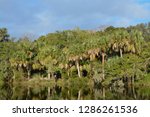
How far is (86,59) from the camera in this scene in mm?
58469

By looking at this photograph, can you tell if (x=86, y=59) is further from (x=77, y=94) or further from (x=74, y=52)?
(x=77, y=94)

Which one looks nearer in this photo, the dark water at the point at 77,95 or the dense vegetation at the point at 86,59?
the dark water at the point at 77,95

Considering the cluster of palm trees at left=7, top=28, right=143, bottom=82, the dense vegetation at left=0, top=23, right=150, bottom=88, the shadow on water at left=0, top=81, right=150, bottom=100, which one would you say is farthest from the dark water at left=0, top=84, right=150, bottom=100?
the cluster of palm trees at left=7, top=28, right=143, bottom=82

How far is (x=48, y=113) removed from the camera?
16.4 feet

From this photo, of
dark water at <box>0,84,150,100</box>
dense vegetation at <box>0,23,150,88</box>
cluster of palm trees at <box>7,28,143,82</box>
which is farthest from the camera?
cluster of palm trees at <box>7,28,143,82</box>

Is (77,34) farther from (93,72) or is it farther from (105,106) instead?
(105,106)

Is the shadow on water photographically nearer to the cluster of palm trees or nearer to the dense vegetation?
the dense vegetation

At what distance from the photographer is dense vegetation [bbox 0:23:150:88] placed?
53469 millimetres

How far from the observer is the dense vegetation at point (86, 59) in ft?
175

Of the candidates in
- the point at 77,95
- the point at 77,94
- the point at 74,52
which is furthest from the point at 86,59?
the point at 77,95

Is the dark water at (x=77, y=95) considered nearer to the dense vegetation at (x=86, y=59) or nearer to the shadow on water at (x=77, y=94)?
the shadow on water at (x=77, y=94)

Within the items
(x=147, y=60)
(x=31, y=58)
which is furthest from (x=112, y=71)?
(x=31, y=58)

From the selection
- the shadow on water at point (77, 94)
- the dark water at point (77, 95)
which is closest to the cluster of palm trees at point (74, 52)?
the shadow on water at point (77, 94)

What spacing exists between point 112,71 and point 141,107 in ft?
160
